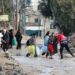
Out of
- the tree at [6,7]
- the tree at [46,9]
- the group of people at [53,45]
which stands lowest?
the tree at [46,9]

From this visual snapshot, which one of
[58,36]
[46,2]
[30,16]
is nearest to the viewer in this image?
[58,36]

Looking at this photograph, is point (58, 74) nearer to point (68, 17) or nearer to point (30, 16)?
point (68, 17)

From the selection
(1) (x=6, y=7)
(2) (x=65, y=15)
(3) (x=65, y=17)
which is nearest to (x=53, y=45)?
(3) (x=65, y=17)

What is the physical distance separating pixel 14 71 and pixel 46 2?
6057cm

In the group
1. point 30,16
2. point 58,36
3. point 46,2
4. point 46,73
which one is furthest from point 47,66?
point 30,16

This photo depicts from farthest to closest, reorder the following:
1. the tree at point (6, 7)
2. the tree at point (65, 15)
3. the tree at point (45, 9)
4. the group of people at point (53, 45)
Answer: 1. the tree at point (45, 9)
2. the tree at point (6, 7)
3. the tree at point (65, 15)
4. the group of people at point (53, 45)

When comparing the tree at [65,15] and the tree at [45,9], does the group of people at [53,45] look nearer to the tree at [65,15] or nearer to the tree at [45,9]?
the tree at [65,15]

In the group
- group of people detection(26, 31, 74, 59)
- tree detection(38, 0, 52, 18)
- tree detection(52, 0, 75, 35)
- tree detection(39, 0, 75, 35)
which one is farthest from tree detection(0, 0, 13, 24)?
group of people detection(26, 31, 74, 59)

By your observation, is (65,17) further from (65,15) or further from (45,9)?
(45,9)

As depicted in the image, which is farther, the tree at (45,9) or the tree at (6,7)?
the tree at (45,9)

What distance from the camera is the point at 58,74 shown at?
59.5 ft

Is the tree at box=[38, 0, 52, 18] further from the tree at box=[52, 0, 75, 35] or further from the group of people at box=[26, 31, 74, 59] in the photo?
the group of people at box=[26, 31, 74, 59]

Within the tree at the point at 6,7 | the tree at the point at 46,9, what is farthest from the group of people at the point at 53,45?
the tree at the point at 46,9

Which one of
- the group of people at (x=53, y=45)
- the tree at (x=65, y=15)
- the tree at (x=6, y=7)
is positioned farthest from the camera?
the tree at (x=6, y=7)
